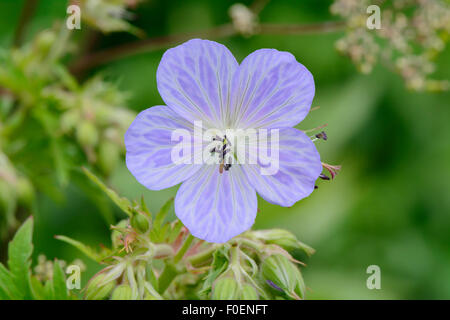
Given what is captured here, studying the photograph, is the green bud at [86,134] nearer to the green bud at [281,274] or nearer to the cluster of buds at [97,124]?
the cluster of buds at [97,124]

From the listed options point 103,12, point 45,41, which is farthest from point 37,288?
point 103,12

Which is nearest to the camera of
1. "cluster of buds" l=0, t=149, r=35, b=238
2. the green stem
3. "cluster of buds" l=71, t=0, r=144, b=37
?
the green stem

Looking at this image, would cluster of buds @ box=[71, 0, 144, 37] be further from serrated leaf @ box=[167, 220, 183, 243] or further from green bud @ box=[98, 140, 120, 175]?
serrated leaf @ box=[167, 220, 183, 243]

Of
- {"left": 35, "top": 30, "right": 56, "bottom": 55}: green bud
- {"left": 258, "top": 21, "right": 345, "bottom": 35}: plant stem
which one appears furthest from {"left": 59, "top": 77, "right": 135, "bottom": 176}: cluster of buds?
{"left": 258, "top": 21, "right": 345, "bottom": 35}: plant stem

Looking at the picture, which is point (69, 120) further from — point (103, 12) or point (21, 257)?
point (21, 257)

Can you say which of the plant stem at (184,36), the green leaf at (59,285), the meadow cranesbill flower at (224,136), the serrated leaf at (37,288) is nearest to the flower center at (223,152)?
the meadow cranesbill flower at (224,136)

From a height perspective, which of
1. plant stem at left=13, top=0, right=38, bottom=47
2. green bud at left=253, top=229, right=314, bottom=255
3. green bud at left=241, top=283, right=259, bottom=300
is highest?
plant stem at left=13, top=0, right=38, bottom=47
